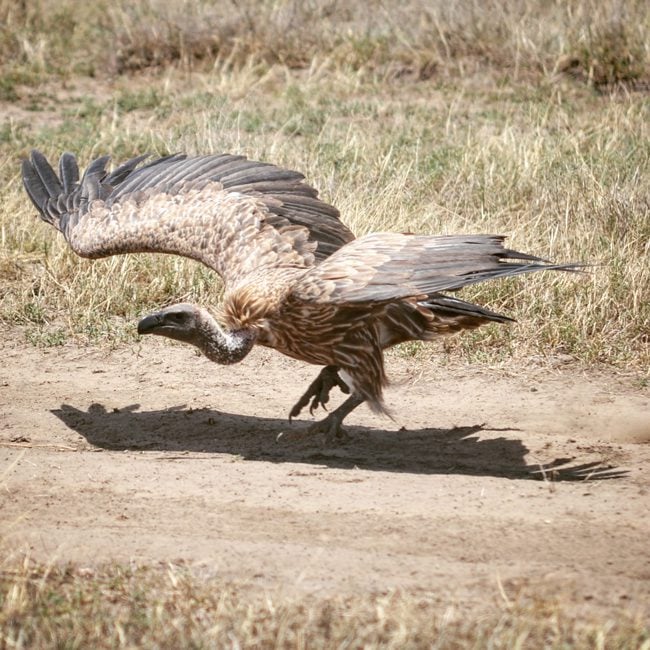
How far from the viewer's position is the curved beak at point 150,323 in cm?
588

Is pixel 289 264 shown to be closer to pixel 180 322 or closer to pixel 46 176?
pixel 180 322

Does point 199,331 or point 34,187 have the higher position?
point 34,187

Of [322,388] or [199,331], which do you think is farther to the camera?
[322,388]

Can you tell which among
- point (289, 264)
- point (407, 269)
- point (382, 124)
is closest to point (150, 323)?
point (289, 264)

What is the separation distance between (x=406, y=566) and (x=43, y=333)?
4022 mm

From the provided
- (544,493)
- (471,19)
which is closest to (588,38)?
(471,19)

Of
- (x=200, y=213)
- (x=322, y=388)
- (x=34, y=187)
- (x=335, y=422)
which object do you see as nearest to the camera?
(x=335, y=422)

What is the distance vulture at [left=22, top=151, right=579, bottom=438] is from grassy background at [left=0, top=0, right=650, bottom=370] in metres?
1.02

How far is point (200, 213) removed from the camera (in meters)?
6.72

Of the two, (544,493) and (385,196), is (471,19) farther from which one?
(544,493)

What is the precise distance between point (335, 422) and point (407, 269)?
3.42ft

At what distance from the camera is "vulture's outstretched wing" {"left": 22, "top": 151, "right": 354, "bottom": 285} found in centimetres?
652

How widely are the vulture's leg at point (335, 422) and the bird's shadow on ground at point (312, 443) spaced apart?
0.06m

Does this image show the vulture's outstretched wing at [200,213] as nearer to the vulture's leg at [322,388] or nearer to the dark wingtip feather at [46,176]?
the dark wingtip feather at [46,176]
